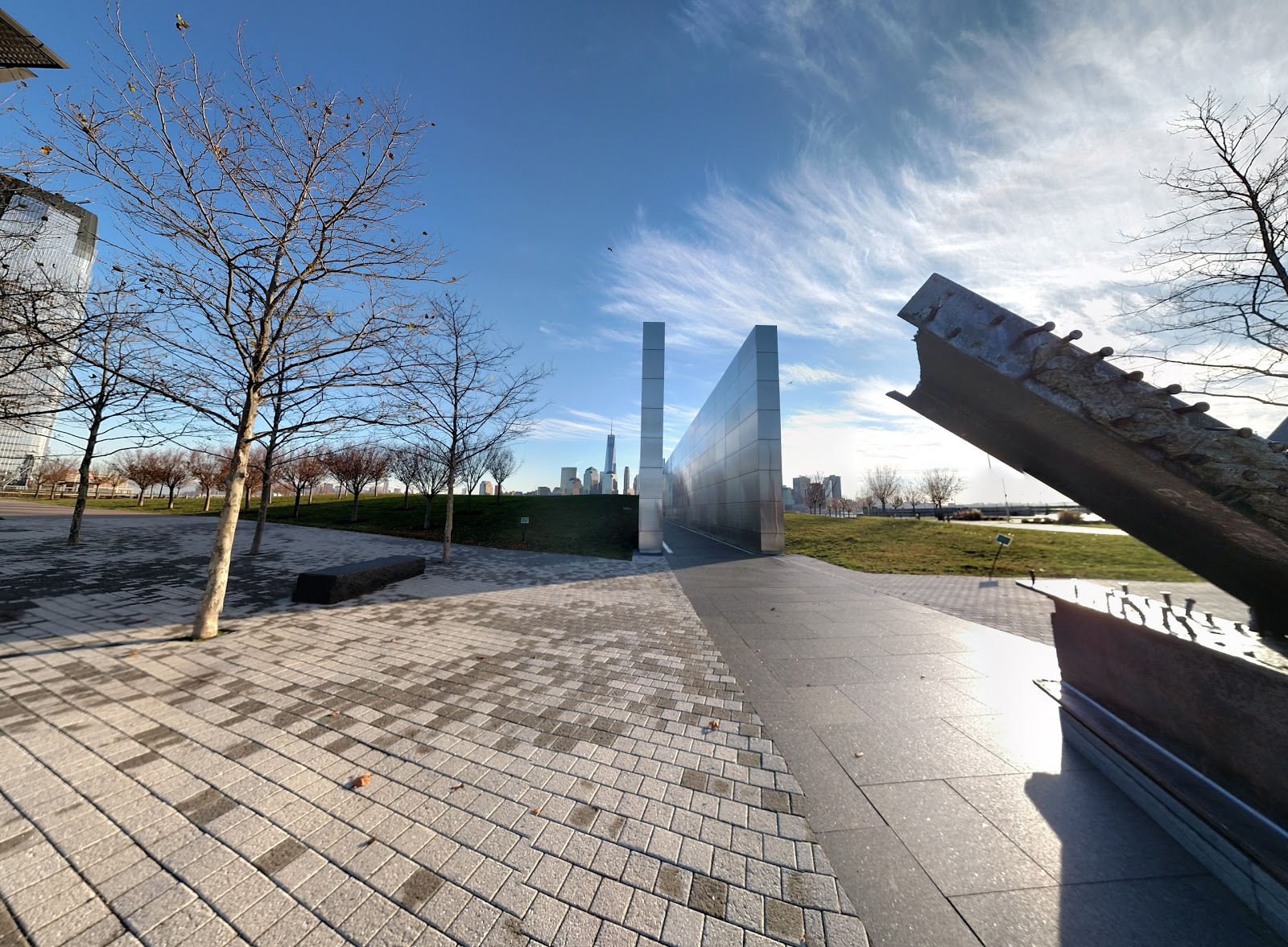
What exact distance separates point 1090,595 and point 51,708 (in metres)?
10.0

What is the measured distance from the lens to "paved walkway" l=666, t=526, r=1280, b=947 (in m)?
2.13

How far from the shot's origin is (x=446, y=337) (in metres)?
13.6

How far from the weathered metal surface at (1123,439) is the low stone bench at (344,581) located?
9.98 m

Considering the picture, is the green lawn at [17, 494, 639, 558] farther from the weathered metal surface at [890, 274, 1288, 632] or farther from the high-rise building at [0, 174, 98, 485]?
the weathered metal surface at [890, 274, 1288, 632]

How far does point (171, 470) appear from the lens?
37625mm

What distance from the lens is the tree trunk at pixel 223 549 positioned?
5961 millimetres

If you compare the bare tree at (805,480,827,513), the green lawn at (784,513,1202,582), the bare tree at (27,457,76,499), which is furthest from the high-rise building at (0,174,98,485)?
the bare tree at (805,480,827,513)

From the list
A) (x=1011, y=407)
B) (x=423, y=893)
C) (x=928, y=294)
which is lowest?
(x=423, y=893)

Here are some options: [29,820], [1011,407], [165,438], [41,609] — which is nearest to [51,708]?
[29,820]

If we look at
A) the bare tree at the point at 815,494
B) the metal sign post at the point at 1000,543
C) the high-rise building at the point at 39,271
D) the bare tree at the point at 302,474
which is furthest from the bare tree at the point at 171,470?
the bare tree at the point at 815,494

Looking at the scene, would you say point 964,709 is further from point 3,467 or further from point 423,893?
point 3,467

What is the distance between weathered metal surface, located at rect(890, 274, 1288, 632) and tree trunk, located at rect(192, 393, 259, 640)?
8306mm

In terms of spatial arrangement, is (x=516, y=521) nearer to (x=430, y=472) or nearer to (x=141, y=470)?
(x=430, y=472)

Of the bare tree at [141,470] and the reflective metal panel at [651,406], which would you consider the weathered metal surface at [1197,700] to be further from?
the bare tree at [141,470]
